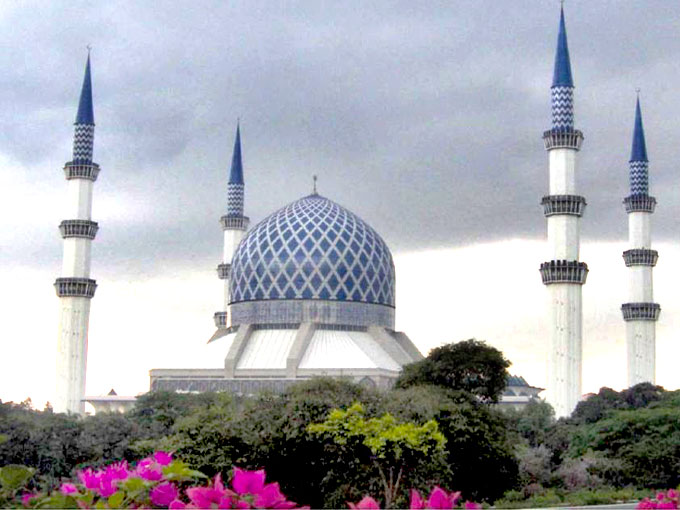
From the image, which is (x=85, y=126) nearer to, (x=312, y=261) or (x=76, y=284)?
(x=76, y=284)

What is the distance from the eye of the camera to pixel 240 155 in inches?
2581

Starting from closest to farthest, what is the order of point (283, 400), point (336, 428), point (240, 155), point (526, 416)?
point (336, 428)
point (283, 400)
point (526, 416)
point (240, 155)

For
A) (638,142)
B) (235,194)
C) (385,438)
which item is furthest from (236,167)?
(385,438)

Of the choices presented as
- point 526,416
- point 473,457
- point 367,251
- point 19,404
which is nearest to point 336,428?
point 473,457

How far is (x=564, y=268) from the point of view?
4491 cm

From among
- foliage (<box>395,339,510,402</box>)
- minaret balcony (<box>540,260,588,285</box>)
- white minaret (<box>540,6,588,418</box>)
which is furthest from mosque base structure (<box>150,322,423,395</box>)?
foliage (<box>395,339,510,402</box>)

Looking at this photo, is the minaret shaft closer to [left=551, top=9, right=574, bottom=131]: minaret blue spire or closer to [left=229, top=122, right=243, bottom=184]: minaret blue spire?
[left=229, top=122, right=243, bottom=184]: minaret blue spire

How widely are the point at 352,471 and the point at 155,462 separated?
17587 mm

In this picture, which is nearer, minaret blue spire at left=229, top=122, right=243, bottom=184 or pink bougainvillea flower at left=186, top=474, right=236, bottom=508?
pink bougainvillea flower at left=186, top=474, right=236, bottom=508

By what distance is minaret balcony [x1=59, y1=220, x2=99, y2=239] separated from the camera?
50.8m

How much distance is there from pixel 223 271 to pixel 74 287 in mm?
13823

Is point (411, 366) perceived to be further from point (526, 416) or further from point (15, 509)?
point (15, 509)

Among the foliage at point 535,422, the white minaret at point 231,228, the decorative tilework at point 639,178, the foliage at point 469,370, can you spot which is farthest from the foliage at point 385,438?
the white minaret at point 231,228

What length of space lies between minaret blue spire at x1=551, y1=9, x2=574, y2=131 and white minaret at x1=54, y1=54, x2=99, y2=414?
19.9 metres
